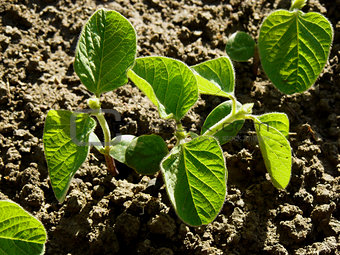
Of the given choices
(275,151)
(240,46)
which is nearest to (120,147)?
(275,151)

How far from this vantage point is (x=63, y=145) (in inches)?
54.7

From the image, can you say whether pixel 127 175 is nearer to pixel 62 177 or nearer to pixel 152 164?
pixel 152 164

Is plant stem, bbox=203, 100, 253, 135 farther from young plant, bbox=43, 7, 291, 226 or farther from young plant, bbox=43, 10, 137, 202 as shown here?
young plant, bbox=43, 10, 137, 202

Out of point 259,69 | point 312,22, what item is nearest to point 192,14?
point 259,69

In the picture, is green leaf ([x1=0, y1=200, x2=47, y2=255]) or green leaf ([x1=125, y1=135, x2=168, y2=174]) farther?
green leaf ([x1=125, y1=135, x2=168, y2=174])

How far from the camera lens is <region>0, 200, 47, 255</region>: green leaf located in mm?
1313

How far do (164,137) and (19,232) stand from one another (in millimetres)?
701

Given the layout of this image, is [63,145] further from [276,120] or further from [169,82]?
[276,120]

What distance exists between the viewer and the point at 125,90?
193 cm

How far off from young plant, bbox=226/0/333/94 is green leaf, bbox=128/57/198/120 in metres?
0.41

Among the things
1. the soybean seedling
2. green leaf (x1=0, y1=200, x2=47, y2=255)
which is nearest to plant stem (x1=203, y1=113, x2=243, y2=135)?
the soybean seedling

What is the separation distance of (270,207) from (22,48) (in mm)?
1206

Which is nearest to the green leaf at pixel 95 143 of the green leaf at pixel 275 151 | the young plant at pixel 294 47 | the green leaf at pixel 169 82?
the green leaf at pixel 169 82

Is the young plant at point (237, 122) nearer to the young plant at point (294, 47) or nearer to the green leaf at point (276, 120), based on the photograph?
the green leaf at point (276, 120)
